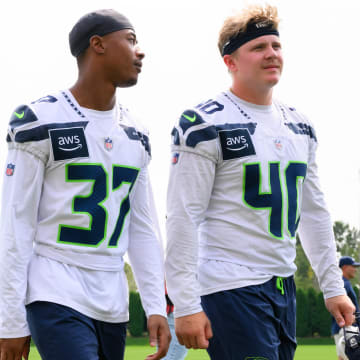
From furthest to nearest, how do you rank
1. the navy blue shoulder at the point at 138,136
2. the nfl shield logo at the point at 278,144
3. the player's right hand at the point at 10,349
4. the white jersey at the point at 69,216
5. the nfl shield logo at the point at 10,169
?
1. the nfl shield logo at the point at 278,144
2. the navy blue shoulder at the point at 138,136
3. the nfl shield logo at the point at 10,169
4. the white jersey at the point at 69,216
5. the player's right hand at the point at 10,349

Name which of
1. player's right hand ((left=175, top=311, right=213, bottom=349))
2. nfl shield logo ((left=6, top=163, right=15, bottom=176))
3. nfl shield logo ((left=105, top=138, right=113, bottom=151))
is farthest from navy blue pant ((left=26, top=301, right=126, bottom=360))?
nfl shield logo ((left=105, top=138, right=113, bottom=151))

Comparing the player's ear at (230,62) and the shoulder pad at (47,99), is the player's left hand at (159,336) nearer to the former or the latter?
the shoulder pad at (47,99)

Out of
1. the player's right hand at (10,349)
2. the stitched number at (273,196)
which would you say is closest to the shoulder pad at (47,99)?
the stitched number at (273,196)

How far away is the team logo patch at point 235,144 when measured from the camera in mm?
4371

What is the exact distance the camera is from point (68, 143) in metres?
3.97

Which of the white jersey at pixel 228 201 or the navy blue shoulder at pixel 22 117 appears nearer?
the navy blue shoulder at pixel 22 117

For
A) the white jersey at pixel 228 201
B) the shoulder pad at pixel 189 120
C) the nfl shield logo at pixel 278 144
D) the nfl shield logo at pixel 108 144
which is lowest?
the white jersey at pixel 228 201

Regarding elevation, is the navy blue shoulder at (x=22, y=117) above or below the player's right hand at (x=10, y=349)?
above

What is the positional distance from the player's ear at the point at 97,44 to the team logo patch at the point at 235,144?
0.85 meters

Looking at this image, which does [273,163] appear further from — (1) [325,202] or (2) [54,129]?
(2) [54,129]

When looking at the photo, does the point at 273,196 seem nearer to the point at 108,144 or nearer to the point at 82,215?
the point at 108,144

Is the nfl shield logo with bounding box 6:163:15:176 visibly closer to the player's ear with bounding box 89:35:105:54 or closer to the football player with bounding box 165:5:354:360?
the player's ear with bounding box 89:35:105:54

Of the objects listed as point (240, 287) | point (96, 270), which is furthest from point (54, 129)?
point (240, 287)

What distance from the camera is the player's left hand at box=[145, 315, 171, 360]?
3.96 m
